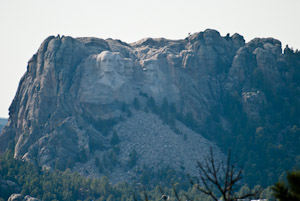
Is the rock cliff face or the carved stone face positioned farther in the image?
the carved stone face

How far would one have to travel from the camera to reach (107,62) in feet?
476

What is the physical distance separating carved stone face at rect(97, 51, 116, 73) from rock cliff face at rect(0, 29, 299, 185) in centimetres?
20

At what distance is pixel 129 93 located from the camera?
490 ft

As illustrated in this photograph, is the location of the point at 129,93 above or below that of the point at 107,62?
below

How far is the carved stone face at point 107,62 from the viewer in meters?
145

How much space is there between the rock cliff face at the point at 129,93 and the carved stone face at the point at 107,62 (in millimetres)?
202

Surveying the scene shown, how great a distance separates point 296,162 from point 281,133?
44.4 ft

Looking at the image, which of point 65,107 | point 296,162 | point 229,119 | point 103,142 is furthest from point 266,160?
point 65,107

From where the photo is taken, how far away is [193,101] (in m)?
154

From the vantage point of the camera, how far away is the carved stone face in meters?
145

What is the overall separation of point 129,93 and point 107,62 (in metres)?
8.72

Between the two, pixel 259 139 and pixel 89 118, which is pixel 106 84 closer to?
pixel 89 118

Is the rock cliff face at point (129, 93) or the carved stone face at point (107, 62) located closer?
the rock cliff face at point (129, 93)

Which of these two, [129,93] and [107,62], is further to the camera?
[129,93]
